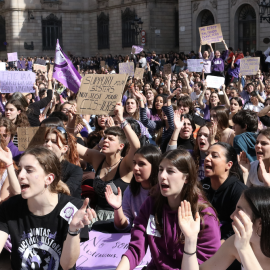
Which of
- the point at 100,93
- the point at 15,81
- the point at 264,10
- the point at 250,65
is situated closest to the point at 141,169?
the point at 100,93

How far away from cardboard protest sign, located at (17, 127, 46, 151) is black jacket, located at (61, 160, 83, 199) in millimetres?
521

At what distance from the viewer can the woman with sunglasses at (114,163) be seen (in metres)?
4.65

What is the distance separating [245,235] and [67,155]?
274cm

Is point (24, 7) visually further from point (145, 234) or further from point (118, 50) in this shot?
point (145, 234)

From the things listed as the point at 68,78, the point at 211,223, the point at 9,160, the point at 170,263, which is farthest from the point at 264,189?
the point at 68,78

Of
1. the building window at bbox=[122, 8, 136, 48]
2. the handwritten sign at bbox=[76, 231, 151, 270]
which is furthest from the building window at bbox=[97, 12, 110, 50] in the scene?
the handwritten sign at bbox=[76, 231, 151, 270]

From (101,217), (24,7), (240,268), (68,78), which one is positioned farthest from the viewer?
(24,7)

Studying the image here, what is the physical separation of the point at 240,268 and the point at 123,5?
3589 centimetres

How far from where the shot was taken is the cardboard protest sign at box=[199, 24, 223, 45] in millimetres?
14867

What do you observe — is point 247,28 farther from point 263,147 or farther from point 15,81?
point 263,147

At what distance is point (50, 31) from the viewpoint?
42.2m

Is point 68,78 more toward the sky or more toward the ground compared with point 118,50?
more toward the ground

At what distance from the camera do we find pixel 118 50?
37656mm

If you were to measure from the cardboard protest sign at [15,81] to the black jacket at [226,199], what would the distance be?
19.8 feet
